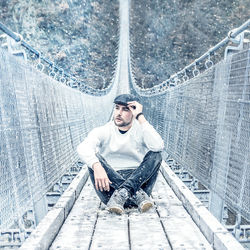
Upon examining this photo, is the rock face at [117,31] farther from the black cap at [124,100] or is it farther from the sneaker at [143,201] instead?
the sneaker at [143,201]

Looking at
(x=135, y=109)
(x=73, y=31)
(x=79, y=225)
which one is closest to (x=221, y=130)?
(x=135, y=109)

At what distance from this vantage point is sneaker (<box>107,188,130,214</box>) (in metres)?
2.63

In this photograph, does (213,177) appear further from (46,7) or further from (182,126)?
(46,7)

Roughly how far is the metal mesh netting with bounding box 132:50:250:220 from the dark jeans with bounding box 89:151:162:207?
46cm

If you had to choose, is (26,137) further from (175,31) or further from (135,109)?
(175,31)

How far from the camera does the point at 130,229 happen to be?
8.04 ft

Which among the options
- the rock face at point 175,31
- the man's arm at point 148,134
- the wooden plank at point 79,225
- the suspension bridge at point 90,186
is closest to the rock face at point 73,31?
the rock face at point 175,31

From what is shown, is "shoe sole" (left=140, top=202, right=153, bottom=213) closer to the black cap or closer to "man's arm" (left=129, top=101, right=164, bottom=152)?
"man's arm" (left=129, top=101, right=164, bottom=152)

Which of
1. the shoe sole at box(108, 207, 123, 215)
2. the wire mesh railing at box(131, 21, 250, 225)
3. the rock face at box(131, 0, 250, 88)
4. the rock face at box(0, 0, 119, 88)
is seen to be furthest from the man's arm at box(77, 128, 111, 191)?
the rock face at box(131, 0, 250, 88)

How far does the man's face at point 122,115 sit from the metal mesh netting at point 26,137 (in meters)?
0.59

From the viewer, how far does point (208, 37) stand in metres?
39.7

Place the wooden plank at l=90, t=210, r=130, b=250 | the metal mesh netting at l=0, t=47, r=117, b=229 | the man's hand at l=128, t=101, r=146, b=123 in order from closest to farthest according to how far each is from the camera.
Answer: the metal mesh netting at l=0, t=47, r=117, b=229 < the wooden plank at l=90, t=210, r=130, b=250 < the man's hand at l=128, t=101, r=146, b=123

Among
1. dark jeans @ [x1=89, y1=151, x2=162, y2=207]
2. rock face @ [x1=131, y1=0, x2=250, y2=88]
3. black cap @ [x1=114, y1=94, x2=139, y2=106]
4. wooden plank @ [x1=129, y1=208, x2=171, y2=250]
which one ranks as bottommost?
wooden plank @ [x1=129, y1=208, x2=171, y2=250]

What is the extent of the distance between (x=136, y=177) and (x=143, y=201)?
0.18 metres
